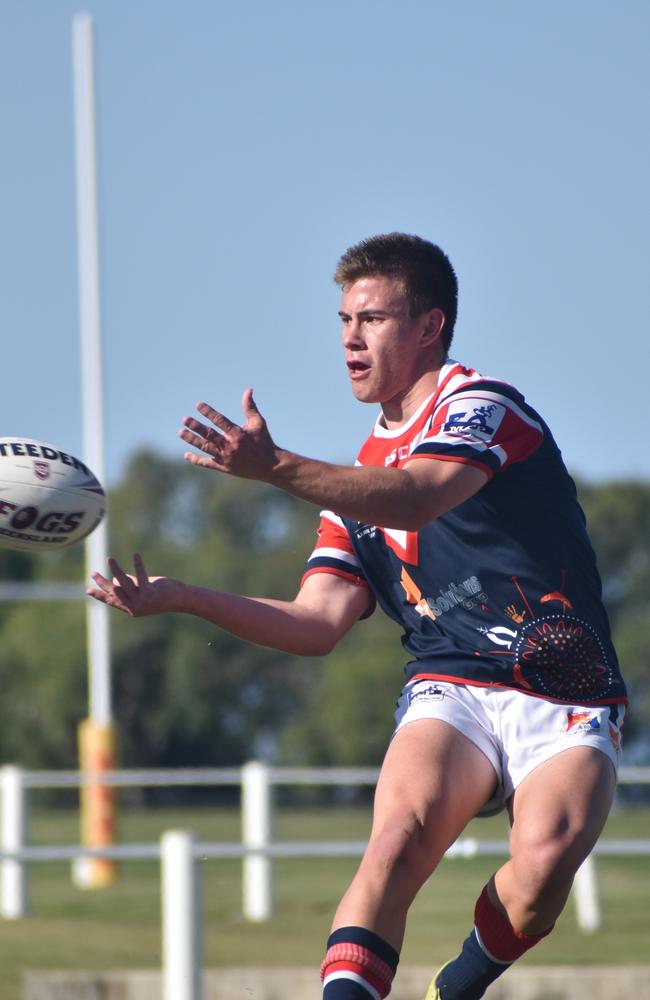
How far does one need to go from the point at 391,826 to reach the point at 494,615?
2.19 feet

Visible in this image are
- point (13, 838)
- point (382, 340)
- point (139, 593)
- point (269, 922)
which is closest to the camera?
point (139, 593)

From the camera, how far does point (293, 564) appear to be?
2689 inches

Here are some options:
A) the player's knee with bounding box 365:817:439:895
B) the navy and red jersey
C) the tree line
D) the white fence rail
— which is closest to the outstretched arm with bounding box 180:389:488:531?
the navy and red jersey

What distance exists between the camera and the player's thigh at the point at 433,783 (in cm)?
Answer: 481

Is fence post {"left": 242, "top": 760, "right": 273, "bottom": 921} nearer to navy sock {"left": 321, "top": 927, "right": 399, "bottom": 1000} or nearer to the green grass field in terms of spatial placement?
the green grass field

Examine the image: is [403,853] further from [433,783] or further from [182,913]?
[182,913]

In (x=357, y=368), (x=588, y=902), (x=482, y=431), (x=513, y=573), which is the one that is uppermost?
(x=357, y=368)

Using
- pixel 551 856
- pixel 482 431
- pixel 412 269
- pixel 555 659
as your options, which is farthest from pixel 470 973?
pixel 412 269

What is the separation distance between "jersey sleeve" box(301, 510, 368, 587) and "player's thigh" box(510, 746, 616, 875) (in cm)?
94

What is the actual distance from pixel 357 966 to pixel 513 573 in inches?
45.3

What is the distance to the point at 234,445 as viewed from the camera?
14.1ft

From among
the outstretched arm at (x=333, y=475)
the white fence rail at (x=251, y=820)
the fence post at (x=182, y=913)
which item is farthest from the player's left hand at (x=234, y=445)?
the white fence rail at (x=251, y=820)

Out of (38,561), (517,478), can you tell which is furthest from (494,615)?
(38,561)

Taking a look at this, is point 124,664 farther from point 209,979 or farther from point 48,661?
point 209,979
